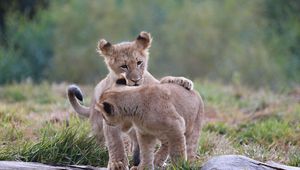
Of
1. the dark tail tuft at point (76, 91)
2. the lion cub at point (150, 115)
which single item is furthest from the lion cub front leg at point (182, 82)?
the dark tail tuft at point (76, 91)

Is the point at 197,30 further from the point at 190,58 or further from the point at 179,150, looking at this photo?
the point at 179,150

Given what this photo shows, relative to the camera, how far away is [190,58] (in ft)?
79.9

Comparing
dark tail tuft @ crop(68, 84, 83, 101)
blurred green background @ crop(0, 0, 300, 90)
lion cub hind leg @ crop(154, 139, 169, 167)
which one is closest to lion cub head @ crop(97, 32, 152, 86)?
dark tail tuft @ crop(68, 84, 83, 101)

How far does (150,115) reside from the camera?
6492mm

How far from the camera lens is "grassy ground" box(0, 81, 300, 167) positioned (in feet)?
23.5

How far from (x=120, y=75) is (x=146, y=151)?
768 mm

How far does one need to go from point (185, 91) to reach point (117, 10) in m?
17.7

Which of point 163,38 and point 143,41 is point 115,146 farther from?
point 163,38

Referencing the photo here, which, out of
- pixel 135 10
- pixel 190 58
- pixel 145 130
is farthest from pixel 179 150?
pixel 135 10

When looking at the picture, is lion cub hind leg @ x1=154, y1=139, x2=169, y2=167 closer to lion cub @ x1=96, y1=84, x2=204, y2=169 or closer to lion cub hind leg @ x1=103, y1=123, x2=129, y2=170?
lion cub @ x1=96, y1=84, x2=204, y2=169

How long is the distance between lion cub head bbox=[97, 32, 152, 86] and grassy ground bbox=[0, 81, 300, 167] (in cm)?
65

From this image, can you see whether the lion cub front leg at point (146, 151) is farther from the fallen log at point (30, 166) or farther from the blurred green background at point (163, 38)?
the blurred green background at point (163, 38)

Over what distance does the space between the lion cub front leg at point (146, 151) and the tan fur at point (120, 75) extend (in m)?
0.17

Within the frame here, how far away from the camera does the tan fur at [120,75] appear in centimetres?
695
